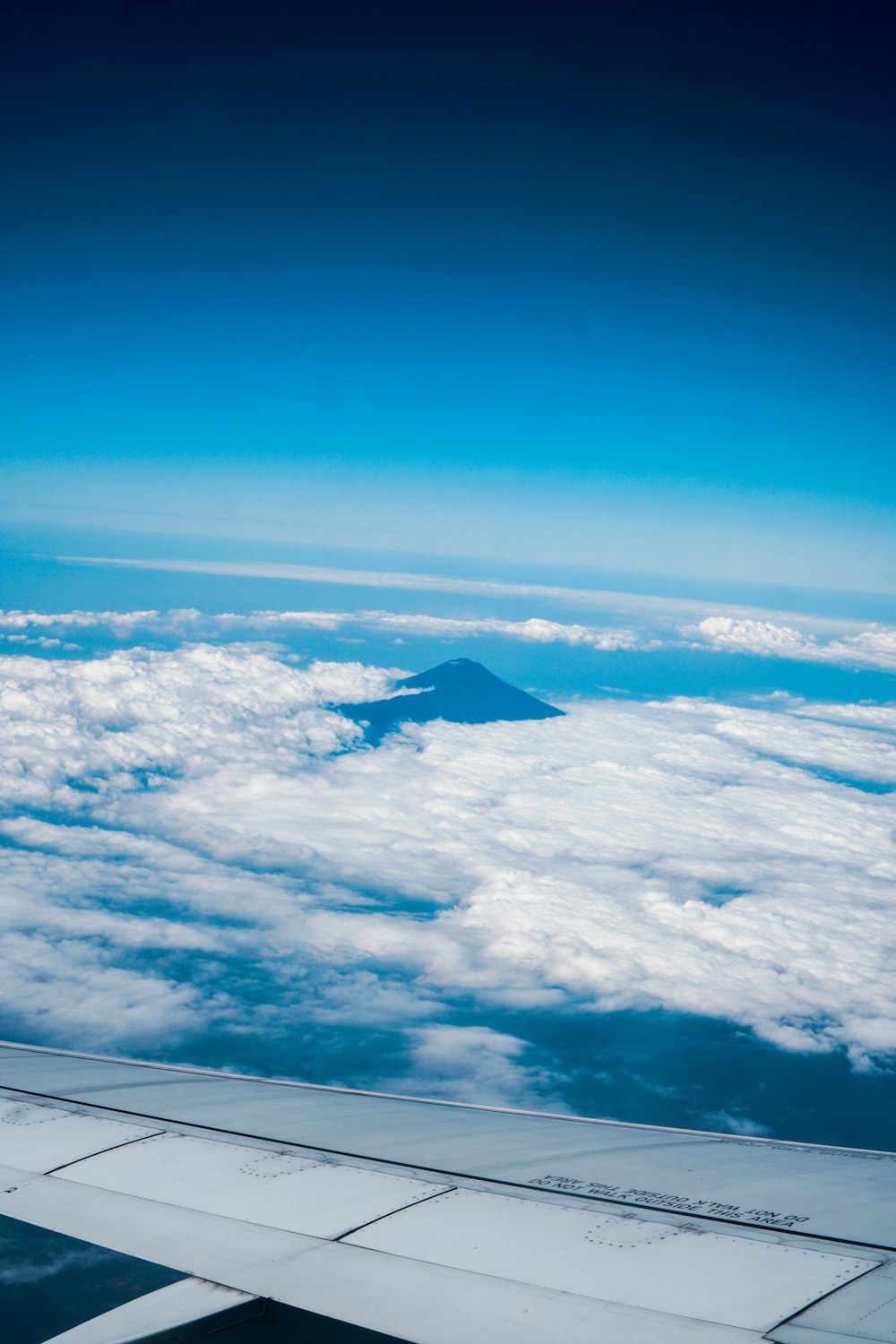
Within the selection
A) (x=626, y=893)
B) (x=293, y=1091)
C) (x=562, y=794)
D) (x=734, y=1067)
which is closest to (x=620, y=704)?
(x=562, y=794)

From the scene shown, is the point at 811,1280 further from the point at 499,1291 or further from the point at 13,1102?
the point at 13,1102

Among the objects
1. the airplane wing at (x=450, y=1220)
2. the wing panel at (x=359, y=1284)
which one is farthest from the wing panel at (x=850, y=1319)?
the wing panel at (x=359, y=1284)

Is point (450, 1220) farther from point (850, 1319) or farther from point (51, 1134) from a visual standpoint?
point (51, 1134)

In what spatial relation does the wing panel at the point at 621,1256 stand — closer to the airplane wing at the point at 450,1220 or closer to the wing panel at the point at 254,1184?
the airplane wing at the point at 450,1220

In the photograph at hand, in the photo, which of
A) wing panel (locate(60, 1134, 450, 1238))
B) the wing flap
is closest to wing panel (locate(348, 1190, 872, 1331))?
wing panel (locate(60, 1134, 450, 1238))

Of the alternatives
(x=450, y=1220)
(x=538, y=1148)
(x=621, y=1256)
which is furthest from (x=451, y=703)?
(x=621, y=1256)

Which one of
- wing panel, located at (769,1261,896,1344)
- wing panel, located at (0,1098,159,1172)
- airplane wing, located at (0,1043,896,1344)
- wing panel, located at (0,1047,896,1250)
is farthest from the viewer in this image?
wing panel, located at (0,1098,159,1172)

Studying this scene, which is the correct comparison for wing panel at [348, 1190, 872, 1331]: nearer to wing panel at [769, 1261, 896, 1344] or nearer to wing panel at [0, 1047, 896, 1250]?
wing panel at [769, 1261, 896, 1344]
